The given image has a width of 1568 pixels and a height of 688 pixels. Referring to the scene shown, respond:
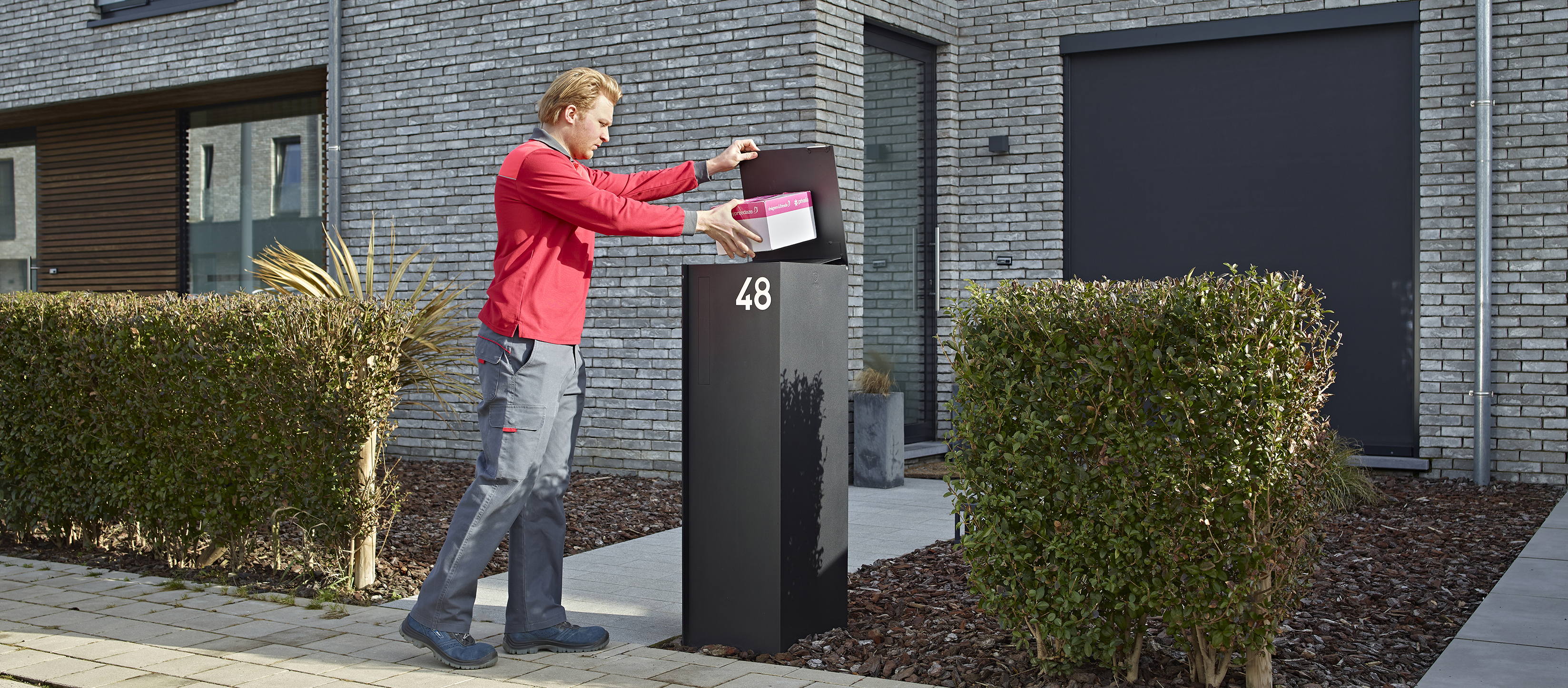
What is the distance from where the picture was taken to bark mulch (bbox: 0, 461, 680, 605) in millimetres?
5137

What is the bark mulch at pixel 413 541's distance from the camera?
5.14m

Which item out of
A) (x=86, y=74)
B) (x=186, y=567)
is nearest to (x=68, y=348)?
(x=186, y=567)

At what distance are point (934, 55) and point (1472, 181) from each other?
12.0 feet

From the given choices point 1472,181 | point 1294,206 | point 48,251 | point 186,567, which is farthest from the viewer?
point 48,251

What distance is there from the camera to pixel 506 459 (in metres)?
3.79

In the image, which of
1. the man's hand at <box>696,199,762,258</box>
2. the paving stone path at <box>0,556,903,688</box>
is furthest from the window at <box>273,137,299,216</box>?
the man's hand at <box>696,199,762,258</box>

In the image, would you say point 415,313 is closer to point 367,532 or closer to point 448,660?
point 367,532

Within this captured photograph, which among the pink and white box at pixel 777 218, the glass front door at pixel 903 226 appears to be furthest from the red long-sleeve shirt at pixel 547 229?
the glass front door at pixel 903 226

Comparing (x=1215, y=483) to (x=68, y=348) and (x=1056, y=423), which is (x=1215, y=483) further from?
(x=68, y=348)

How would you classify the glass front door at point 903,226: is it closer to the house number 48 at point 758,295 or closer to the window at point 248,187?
the window at point 248,187

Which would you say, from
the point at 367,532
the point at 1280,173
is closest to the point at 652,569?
the point at 367,532

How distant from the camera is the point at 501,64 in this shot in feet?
29.4

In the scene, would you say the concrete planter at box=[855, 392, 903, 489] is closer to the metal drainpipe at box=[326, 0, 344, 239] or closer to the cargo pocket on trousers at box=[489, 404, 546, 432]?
the cargo pocket on trousers at box=[489, 404, 546, 432]

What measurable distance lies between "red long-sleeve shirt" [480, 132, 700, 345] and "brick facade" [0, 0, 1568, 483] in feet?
13.2
